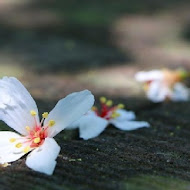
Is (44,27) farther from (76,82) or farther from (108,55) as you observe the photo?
(76,82)

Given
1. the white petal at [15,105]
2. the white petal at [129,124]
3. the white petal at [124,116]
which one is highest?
the white petal at [124,116]

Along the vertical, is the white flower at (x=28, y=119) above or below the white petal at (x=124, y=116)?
below

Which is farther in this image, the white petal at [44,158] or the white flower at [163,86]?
the white flower at [163,86]

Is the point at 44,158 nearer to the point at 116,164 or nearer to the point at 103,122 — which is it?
the point at 116,164

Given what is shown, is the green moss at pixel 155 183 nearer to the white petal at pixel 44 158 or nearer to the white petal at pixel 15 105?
the white petal at pixel 44 158

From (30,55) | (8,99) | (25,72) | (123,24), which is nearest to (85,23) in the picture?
(123,24)

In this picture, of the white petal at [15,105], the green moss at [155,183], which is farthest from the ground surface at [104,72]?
the white petal at [15,105]
